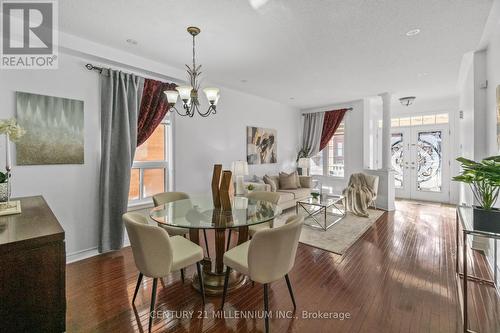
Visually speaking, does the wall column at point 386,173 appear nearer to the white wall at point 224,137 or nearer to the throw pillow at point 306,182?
the throw pillow at point 306,182

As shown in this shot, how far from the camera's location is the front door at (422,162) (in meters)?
6.12

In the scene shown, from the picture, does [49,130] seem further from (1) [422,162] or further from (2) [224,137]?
(1) [422,162]

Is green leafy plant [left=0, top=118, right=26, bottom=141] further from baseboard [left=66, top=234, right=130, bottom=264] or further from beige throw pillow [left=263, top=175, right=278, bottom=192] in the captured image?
beige throw pillow [left=263, top=175, right=278, bottom=192]

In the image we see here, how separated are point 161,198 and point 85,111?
1.52m

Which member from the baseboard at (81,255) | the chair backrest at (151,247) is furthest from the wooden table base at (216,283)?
the baseboard at (81,255)

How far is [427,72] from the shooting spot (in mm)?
3963

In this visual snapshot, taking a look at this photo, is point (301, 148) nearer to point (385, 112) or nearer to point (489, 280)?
point (385, 112)

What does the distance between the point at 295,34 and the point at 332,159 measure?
457 centimetres

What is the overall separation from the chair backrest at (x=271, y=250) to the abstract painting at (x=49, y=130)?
2.64 m

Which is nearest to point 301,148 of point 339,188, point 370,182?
→ point 339,188

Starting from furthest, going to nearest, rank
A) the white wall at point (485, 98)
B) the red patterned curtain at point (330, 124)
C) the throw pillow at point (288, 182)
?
the red patterned curtain at point (330, 124), the throw pillow at point (288, 182), the white wall at point (485, 98)

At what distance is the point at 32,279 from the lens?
1146 millimetres

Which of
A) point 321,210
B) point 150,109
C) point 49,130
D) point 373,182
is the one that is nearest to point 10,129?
point 49,130

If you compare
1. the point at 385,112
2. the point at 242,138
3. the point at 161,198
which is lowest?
the point at 161,198
